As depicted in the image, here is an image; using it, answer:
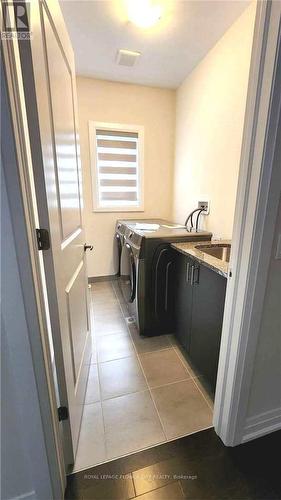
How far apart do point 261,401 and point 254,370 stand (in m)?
0.24

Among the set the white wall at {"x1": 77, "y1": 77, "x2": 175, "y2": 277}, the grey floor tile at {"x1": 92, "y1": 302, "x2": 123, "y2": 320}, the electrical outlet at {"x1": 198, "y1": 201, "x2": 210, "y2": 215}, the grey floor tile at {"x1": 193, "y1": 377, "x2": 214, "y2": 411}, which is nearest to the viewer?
the grey floor tile at {"x1": 193, "y1": 377, "x2": 214, "y2": 411}

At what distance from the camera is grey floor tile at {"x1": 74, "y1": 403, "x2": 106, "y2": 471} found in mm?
1033

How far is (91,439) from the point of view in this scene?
44.7 inches

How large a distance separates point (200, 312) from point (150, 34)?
2350 mm

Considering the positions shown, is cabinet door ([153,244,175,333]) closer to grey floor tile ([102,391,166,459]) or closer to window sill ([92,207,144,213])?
grey floor tile ([102,391,166,459])

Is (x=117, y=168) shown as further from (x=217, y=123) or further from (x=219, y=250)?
(x=219, y=250)

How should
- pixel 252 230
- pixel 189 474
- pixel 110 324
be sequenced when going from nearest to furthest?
1. pixel 252 230
2. pixel 189 474
3. pixel 110 324

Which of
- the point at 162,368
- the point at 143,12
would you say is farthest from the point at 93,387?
the point at 143,12

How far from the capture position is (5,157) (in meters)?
0.56

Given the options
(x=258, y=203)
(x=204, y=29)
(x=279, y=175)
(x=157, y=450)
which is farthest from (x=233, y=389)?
(x=204, y=29)

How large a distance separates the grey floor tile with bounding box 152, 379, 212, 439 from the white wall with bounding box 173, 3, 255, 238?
1.31 metres

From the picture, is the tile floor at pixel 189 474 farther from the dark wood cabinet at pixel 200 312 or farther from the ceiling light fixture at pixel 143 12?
the ceiling light fixture at pixel 143 12

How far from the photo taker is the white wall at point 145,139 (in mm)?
2638

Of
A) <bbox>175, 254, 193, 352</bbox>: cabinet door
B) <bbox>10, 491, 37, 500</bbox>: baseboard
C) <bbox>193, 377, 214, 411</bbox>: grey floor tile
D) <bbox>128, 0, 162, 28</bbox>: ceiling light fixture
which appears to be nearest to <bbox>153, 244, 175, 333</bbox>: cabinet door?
<bbox>175, 254, 193, 352</bbox>: cabinet door
